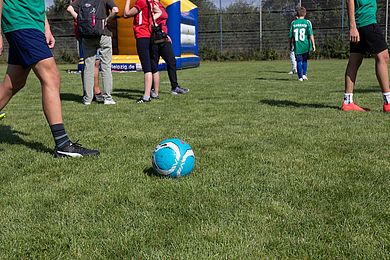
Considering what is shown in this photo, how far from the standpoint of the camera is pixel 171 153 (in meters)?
2.94

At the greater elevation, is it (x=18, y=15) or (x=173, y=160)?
(x=18, y=15)

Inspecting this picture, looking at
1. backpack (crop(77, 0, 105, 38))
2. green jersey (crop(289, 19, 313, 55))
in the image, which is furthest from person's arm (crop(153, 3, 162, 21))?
green jersey (crop(289, 19, 313, 55))

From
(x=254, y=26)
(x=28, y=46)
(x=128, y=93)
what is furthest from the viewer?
(x=254, y=26)

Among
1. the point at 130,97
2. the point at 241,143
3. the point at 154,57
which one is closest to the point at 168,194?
the point at 241,143

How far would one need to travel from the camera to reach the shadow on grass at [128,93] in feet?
26.9

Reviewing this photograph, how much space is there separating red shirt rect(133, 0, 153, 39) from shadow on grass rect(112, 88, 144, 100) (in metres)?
1.36

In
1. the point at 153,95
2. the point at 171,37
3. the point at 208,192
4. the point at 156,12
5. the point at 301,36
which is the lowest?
the point at 208,192

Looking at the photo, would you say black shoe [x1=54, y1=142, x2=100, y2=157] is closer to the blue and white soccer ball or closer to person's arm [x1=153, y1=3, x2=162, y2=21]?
the blue and white soccer ball

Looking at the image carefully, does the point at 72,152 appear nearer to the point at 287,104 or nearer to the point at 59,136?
the point at 59,136

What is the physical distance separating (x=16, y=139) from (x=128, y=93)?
4463 millimetres

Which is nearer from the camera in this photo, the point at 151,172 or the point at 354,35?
the point at 151,172

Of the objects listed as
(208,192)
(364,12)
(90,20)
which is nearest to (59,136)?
(208,192)

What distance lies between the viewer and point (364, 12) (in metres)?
5.59

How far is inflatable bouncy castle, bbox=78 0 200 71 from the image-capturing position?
15.5m
